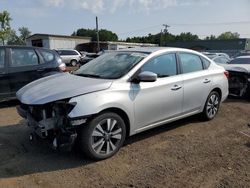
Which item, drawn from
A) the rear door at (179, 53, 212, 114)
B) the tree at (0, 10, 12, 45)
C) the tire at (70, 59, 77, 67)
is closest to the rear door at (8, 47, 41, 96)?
the rear door at (179, 53, 212, 114)

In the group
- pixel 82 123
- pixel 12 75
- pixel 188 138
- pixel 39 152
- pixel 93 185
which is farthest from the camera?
pixel 12 75

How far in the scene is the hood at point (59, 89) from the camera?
4.55 metres

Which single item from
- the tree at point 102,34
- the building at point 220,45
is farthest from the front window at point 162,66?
the tree at point 102,34

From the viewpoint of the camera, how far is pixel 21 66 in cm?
834

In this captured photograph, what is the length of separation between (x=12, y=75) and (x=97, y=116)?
4.34 meters

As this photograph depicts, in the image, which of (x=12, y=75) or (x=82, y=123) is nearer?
(x=82, y=123)

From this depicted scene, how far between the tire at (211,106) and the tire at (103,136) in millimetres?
2601

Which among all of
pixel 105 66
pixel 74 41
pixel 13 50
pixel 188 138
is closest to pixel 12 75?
pixel 13 50

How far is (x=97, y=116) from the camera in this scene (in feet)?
→ 15.1

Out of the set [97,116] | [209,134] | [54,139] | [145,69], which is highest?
[145,69]

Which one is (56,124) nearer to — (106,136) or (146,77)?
(106,136)

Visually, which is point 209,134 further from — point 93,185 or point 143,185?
point 93,185

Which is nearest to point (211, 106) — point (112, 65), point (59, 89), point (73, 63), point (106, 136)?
point (112, 65)

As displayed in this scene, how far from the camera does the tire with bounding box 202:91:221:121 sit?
22.7ft
